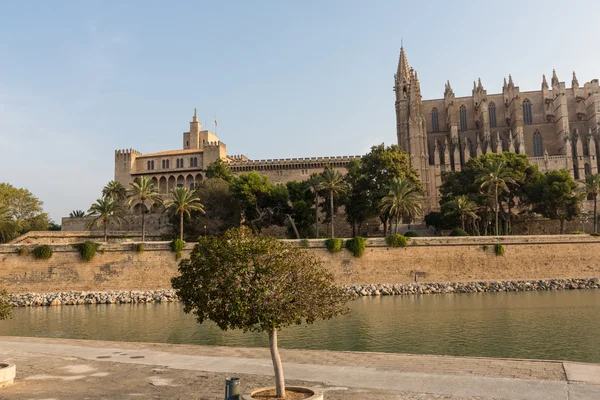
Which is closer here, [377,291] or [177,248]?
[377,291]

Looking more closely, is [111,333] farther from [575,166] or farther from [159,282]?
[575,166]

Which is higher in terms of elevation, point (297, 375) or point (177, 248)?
point (177, 248)

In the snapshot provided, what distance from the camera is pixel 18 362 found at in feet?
39.6

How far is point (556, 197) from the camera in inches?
1811

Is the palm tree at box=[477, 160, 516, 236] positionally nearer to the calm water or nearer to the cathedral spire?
the calm water

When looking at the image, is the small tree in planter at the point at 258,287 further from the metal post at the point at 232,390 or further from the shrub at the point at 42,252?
the shrub at the point at 42,252

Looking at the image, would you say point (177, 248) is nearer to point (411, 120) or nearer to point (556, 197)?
point (556, 197)

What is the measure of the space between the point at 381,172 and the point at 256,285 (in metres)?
38.1

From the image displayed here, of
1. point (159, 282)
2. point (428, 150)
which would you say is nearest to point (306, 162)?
point (428, 150)

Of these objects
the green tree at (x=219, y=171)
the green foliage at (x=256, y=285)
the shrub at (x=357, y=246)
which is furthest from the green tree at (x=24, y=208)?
the green foliage at (x=256, y=285)

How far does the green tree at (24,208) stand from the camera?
176 feet

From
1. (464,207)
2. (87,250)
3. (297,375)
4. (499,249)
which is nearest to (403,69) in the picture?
(464,207)

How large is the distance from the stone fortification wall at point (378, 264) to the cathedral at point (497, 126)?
89.3ft

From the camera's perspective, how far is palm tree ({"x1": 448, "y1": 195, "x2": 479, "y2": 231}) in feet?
145
